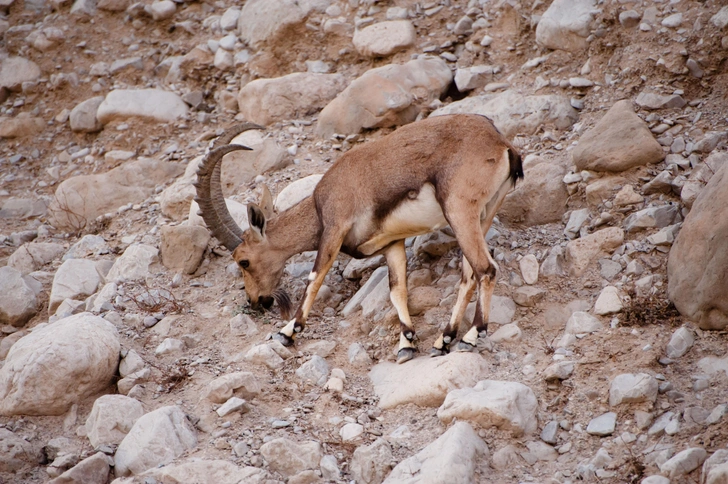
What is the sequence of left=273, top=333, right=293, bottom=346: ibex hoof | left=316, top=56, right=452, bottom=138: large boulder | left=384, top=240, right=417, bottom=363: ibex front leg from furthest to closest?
left=316, top=56, right=452, bottom=138: large boulder
left=273, top=333, right=293, bottom=346: ibex hoof
left=384, top=240, right=417, bottom=363: ibex front leg

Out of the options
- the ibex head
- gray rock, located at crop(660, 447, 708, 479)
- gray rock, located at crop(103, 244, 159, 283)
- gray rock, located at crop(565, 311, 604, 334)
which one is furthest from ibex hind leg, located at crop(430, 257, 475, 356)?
gray rock, located at crop(103, 244, 159, 283)

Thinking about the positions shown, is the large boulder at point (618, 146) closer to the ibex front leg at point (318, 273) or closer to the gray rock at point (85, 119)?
the ibex front leg at point (318, 273)

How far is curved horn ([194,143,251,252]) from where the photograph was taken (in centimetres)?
773

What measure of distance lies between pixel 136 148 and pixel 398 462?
810 cm

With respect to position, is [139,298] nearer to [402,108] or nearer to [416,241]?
[416,241]

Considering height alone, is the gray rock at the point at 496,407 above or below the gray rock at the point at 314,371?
above

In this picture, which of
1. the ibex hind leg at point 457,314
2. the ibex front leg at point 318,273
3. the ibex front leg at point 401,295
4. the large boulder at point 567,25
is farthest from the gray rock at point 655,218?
the large boulder at point 567,25

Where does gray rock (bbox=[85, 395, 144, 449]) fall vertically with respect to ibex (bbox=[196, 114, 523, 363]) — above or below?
below

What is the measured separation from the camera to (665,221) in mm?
6738

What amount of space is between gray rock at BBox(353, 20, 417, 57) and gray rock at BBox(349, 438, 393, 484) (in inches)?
282

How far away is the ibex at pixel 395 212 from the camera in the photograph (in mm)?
6465

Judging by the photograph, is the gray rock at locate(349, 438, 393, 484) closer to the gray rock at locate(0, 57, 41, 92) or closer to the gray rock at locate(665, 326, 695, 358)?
the gray rock at locate(665, 326, 695, 358)

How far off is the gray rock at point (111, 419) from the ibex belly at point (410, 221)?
2.60m

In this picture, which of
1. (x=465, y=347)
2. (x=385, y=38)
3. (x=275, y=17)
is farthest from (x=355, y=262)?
(x=275, y=17)
